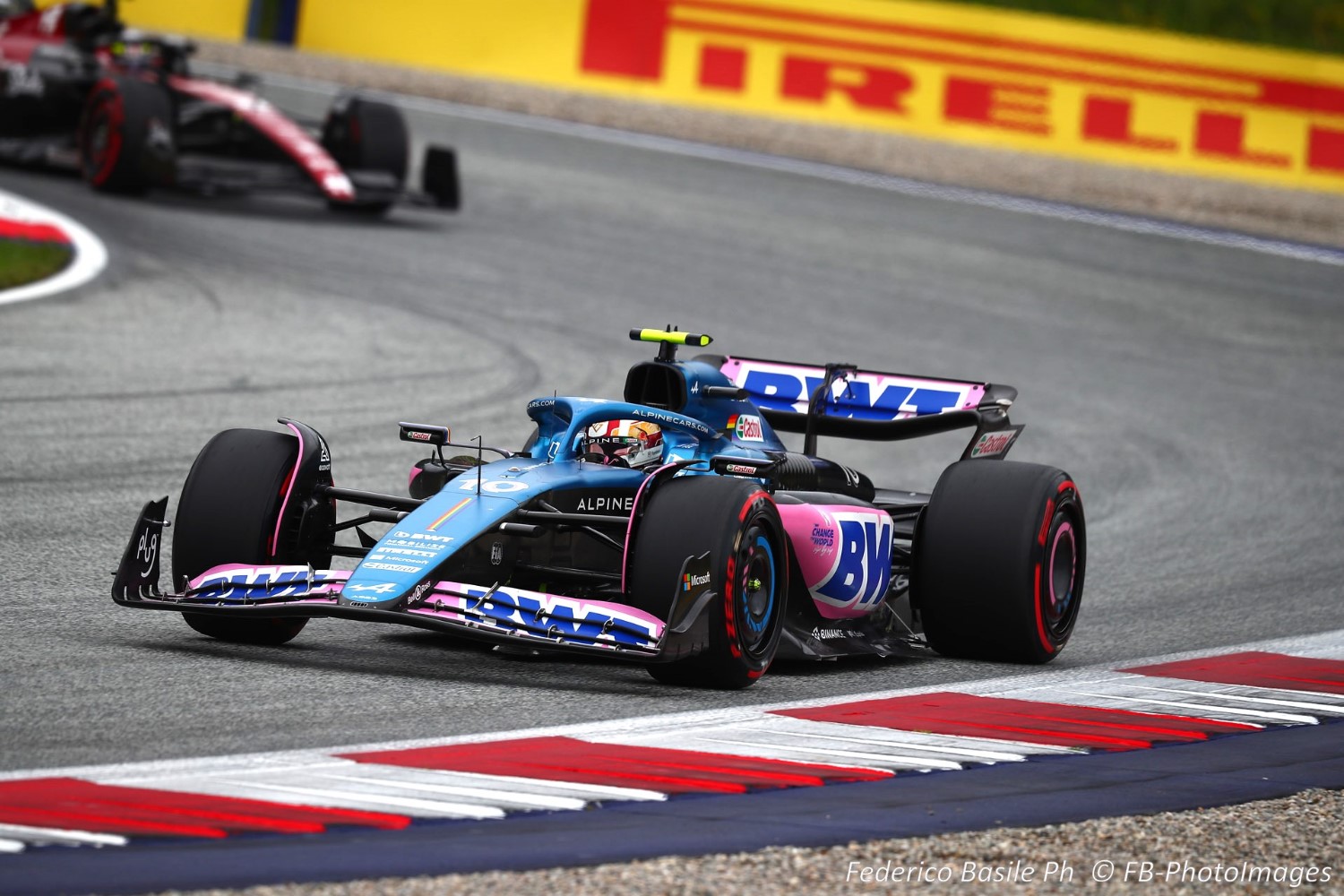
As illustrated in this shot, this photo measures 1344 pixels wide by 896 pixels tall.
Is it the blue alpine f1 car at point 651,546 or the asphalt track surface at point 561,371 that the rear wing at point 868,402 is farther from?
the asphalt track surface at point 561,371

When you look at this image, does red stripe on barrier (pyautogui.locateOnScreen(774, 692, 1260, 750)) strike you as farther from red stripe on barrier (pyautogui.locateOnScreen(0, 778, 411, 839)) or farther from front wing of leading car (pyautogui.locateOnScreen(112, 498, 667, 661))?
red stripe on barrier (pyautogui.locateOnScreen(0, 778, 411, 839))

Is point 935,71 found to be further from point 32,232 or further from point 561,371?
point 32,232

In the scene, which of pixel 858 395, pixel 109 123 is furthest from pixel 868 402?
pixel 109 123

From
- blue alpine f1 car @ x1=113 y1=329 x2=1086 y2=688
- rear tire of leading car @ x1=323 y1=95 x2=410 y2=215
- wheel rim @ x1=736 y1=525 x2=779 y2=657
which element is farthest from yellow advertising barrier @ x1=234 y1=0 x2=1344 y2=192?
wheel rim @ x1=736 y1=525 x2=779 y2=657

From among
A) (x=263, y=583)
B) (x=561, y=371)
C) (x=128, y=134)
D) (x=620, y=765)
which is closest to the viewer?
(x=620, y=765)

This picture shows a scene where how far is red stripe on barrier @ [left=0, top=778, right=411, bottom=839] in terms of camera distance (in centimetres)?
495

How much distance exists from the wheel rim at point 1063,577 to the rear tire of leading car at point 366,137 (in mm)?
11741

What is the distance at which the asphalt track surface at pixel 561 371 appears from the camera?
675 centimetres

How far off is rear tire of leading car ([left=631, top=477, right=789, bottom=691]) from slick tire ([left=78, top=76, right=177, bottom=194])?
39.9ft

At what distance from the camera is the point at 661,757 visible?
19.6ft

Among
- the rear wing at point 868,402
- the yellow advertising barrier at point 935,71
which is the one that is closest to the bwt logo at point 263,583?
the rear wing at point 868,402

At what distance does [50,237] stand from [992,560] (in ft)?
36.2

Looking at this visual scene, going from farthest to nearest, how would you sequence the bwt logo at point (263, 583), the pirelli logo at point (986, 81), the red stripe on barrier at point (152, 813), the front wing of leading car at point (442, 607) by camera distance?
the pirelli logo at point (986, 81) < the bwt logo at point (263, 583) < the front wing of leading car at point (442, 607) < the red stripe on barrier at point (152, 813)

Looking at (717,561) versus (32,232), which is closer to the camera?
(717,561)
